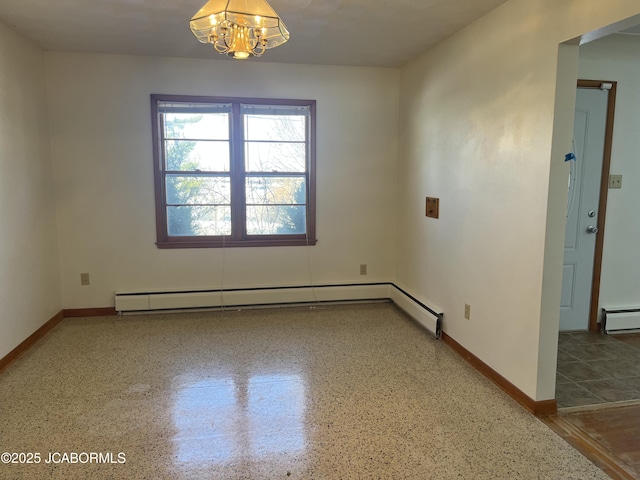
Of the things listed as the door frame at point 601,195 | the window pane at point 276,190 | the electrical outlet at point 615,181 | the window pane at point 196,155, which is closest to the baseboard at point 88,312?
the window pane at point 196,155

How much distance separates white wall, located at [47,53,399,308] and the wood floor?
8.05 feet

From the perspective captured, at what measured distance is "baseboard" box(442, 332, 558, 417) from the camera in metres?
2.41

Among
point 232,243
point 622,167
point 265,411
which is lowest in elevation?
point 265,411

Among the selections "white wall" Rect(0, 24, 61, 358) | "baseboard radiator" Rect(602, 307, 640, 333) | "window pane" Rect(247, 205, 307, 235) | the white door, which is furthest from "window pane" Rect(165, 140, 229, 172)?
"baseboard radiator" Rect(602, 307, 640, 333)

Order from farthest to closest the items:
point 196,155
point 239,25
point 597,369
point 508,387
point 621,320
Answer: point 196,155, point 621,320, point 597,369, point 508,387, point 239,25

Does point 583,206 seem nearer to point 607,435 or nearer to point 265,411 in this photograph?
point 607,435

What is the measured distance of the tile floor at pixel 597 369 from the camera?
2621 millimetres

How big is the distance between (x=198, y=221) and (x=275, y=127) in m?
1.25

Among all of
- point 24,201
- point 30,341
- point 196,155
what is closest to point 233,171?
point 196,155

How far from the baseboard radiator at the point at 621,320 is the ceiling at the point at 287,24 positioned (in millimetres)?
2772

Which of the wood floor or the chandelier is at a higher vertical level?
the chandelier

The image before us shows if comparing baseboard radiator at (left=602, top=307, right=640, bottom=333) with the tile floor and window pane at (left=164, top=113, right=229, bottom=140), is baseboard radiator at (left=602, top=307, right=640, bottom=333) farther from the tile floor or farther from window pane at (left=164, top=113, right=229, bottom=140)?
window pane at (left=164, top=113, right=229, bottom=140)

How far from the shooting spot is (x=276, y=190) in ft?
14.2

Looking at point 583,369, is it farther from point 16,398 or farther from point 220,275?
point 16,398
